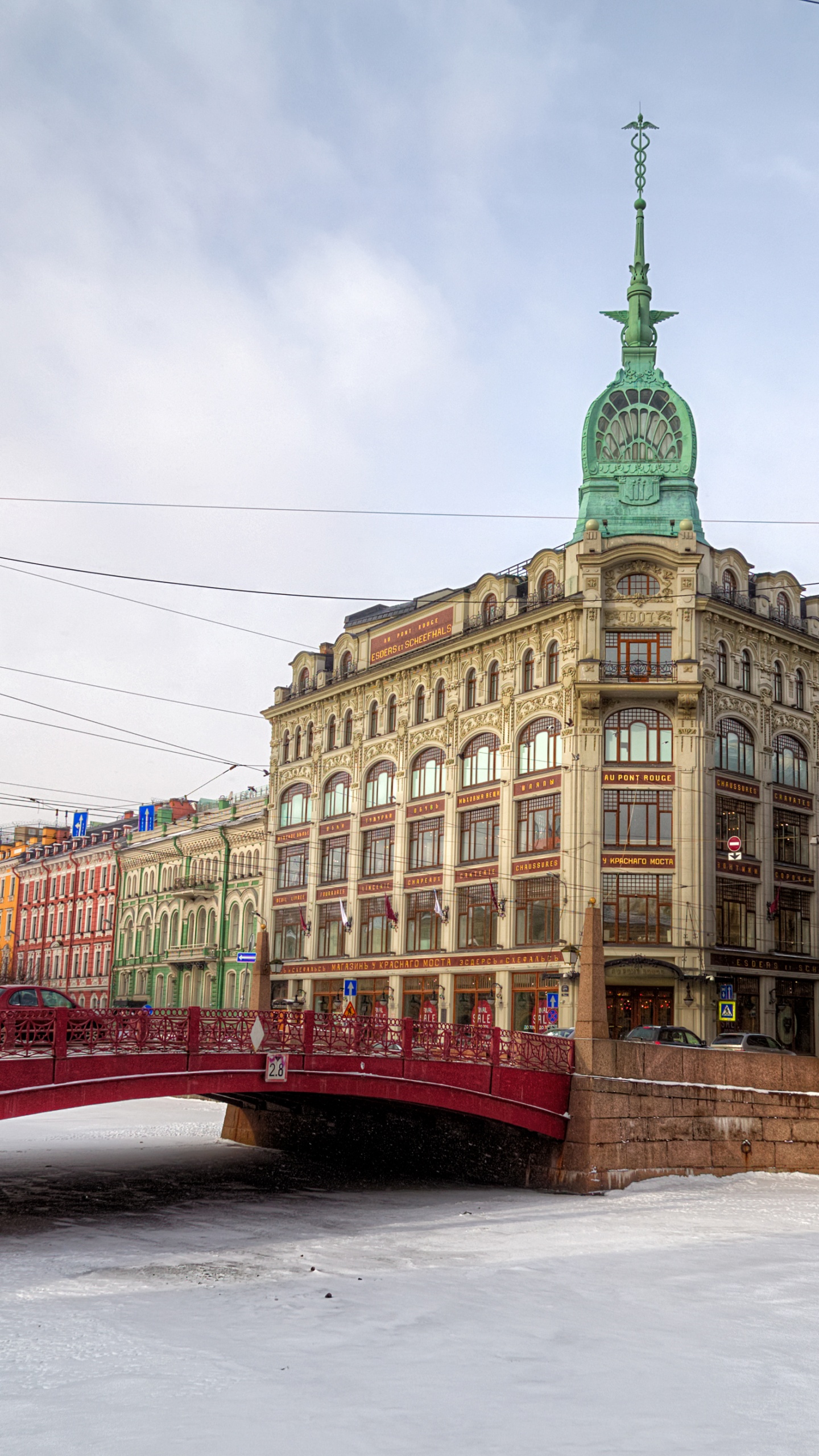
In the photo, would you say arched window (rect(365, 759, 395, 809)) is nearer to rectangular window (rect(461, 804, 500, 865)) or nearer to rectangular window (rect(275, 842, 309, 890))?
rectangular window (rect(461, 804, 500, 865))

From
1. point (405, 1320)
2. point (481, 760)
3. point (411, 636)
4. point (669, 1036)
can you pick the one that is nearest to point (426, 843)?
point (481, 760)

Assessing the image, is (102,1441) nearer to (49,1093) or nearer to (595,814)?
(49,1093)

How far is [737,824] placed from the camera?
169 ft

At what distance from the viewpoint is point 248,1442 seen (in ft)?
44.4

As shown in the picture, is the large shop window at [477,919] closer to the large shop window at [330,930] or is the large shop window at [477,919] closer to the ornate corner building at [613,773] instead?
the ornate corner building at [613,773]

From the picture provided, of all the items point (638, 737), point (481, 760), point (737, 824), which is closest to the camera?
point (638, 737)

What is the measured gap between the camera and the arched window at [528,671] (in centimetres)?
5372

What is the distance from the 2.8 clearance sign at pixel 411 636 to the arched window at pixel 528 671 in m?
5.01

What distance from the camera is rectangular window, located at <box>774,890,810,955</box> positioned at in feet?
171

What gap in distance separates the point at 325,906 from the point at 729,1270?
4184 centimetres

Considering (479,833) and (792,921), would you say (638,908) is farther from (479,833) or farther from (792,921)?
(479,833)

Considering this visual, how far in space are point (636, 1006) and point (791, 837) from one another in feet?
33.8

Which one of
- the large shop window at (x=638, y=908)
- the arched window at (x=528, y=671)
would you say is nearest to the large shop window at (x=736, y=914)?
the large shop window at (x=638, y=908)

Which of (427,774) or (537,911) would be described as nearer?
(537,911)
